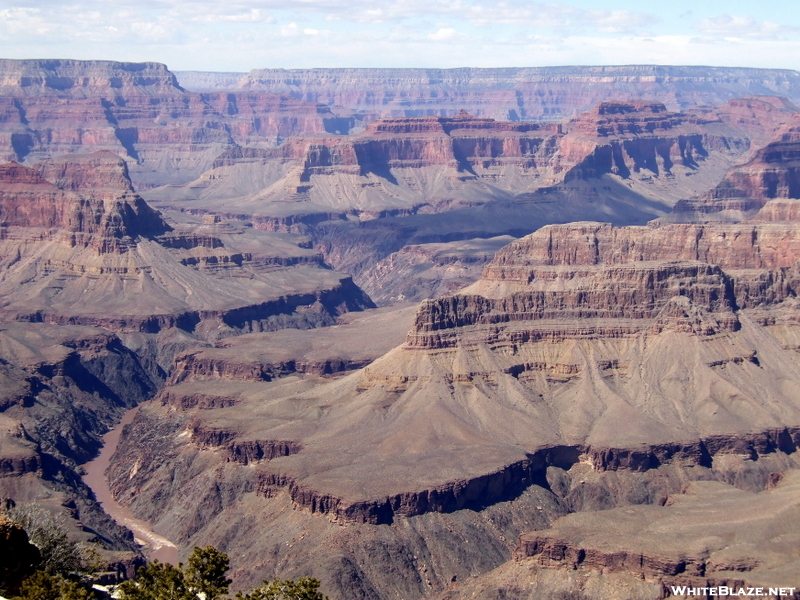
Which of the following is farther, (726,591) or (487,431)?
(487,431)

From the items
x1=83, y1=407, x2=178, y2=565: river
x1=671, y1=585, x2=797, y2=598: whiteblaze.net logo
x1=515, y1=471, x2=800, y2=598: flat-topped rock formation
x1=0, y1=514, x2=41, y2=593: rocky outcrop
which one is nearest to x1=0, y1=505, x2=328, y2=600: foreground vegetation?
x1=0, y1=514, x2=41, y2=593: rocky outcrop

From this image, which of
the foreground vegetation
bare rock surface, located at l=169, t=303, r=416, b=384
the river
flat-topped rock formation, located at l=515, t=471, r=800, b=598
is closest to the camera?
the foreground vegetation

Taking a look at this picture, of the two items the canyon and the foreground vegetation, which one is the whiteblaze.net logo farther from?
the foreground vegetation

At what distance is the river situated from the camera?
10444 centimetres

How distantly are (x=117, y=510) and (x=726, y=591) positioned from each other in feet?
178

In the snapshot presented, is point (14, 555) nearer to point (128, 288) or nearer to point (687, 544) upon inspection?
point (687, 544)

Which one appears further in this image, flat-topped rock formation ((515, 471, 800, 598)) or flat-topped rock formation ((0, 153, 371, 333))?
flat-topped rock formation ((0, 153, 371, 333))

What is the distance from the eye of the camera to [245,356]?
14862 cm

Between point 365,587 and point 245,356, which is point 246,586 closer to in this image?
point 365,587

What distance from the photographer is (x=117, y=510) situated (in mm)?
116062

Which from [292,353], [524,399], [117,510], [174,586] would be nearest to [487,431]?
[524,399]

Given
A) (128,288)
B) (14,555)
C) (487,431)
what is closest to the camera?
(14,555)

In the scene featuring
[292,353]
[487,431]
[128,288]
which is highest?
[128,288]

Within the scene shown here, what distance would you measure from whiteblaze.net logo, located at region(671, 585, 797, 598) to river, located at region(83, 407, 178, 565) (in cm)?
3710
